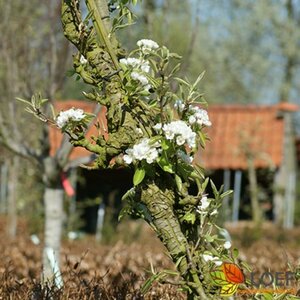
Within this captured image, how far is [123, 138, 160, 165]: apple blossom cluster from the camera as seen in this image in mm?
3641

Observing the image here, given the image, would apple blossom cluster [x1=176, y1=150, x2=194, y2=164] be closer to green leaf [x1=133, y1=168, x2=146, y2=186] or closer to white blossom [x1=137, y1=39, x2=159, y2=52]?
green leaf [x1=133, y1=168, x2=146, y2=186]

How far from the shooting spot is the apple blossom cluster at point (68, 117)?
12.4 ft

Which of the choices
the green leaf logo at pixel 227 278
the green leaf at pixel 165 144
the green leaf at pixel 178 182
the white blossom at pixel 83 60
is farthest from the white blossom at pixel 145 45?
the green leaf logo at pixel 227 278

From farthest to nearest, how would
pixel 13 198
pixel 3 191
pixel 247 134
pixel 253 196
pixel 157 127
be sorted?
pixel 247 134 → pixel 3 191 → pixel 253 196 → pixel 13 198 → pixel 157 127

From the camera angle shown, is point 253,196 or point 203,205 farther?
point 253,196

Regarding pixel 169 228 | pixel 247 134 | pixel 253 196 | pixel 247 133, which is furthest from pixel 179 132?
pixel 247 133

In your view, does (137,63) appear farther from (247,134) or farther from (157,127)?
(247,134)

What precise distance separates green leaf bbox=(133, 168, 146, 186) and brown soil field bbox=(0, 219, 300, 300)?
412 millimetres

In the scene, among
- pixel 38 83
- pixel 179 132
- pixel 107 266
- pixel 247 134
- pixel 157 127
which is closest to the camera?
pixel 179 132

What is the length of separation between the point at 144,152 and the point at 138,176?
0.38 feet


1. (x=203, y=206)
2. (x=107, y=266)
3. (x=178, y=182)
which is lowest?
(x=107, y=266)

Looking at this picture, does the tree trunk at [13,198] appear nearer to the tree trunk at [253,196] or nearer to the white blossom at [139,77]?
the tree trunk at [253,196]

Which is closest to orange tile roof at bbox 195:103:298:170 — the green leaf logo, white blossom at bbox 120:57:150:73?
the green leaf logo

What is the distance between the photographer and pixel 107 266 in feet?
23.5
